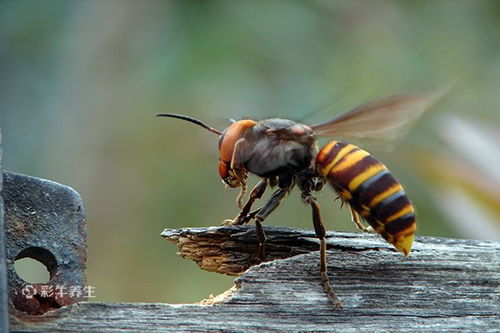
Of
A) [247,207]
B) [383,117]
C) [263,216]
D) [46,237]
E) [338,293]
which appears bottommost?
[338,293]

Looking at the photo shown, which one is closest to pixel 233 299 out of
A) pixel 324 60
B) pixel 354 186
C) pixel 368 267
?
pixel 368 267

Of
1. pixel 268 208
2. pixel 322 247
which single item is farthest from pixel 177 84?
pixel 322 247

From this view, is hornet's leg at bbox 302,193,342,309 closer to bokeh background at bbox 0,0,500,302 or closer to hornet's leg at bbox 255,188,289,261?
hornet's leg at bbox 255,188,289,261

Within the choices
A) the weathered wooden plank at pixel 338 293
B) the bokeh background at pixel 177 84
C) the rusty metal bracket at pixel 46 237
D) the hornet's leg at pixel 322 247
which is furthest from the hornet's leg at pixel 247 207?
the bokeh background at pixel 177 84

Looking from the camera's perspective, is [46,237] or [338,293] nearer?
[46,237]

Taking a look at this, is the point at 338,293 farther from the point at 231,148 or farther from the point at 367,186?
the point at 231,148

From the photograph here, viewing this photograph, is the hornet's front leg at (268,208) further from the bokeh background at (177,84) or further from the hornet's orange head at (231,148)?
the bokeh background at (177,84)

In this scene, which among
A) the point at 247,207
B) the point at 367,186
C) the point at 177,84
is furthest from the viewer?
the point at 177,84
